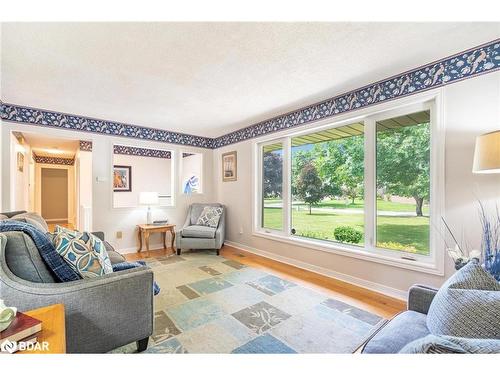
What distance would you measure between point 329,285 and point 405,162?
1633mm

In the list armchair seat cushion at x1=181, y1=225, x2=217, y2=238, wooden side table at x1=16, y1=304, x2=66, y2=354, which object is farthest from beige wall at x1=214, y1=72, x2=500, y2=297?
wooden side table at x1=16, y1=304, x2=66, y2=354

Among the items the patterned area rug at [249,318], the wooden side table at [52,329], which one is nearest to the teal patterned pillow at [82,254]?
the wooden side table at [52,329]

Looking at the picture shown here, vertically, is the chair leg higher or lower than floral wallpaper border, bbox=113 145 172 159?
lower

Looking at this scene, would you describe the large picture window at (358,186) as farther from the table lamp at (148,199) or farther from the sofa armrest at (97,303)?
the sofa armrest at (97,303)

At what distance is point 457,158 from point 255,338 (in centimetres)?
228

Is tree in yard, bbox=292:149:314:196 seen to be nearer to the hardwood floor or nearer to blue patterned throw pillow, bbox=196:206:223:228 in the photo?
the hardwood floor

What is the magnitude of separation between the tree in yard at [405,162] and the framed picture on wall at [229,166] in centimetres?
263

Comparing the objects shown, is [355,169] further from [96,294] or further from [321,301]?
[96,294]

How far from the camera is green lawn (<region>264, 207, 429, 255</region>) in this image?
7.77ft

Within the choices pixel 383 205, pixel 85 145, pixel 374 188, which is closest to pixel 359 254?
pixel 383 205

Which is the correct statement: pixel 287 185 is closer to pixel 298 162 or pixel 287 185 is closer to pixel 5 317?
pixel 298 162

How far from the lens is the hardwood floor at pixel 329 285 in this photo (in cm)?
223

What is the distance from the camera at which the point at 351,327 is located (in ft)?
6.18

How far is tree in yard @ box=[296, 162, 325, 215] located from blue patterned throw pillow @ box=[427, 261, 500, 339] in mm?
2274
